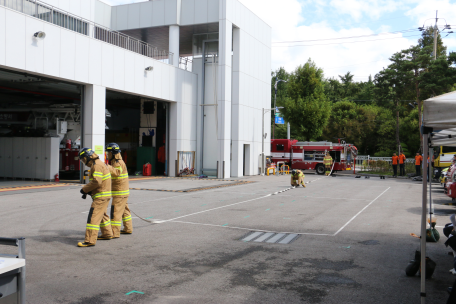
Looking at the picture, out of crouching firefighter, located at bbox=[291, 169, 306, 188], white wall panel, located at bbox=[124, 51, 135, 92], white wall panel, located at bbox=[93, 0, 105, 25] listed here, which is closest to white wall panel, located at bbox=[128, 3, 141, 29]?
white wall panel, located at bbox=[93, 0, 105, 25]

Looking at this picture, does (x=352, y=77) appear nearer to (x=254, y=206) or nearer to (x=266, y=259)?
(x=254, y=206)

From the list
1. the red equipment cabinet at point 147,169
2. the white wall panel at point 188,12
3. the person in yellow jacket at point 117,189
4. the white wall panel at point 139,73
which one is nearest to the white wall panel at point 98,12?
the white wall panel at point 188,12

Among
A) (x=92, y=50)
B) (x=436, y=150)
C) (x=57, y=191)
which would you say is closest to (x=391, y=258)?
(x=57, y=191)

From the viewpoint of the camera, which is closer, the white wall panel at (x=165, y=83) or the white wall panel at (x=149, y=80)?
the white wall panel at (x=149, y=80)

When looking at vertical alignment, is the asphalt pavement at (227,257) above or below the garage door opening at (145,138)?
below

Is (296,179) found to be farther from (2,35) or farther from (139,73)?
(2,35)

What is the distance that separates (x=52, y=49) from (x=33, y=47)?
3.29 feet

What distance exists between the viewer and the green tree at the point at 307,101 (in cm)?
4497

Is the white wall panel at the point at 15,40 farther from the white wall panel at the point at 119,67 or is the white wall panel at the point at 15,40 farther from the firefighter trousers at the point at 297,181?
the firefighter trousers at the point at 297,181

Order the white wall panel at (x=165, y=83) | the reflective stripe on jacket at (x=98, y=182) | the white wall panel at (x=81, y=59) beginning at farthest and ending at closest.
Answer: the white wall panel at (x=165, y=83) → the white wall panel at (x=81, y=59) → the reflective stripe on jacket at (x=98, y=182)

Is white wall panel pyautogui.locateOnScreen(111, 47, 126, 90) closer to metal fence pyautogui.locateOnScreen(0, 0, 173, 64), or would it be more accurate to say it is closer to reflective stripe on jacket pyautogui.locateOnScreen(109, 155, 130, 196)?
metal fence pyautogui.locateOnScreen(0, 0, 173, 64)

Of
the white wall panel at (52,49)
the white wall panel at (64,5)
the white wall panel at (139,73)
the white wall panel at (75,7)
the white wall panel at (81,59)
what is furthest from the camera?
the white wall panel at (75,7)

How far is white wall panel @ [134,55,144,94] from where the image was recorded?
24.6 m

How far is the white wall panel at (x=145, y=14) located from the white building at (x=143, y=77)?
0.07 metres
